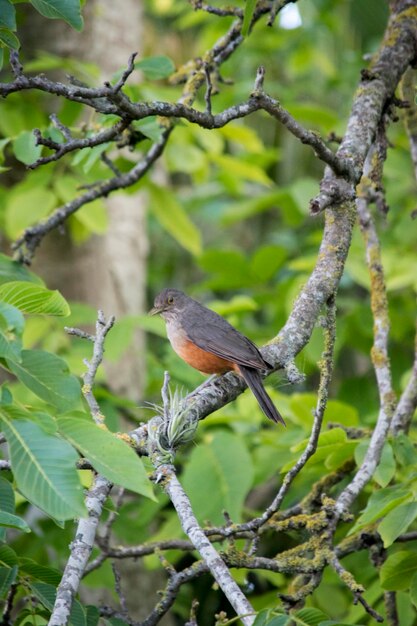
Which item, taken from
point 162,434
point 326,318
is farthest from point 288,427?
point 162,434

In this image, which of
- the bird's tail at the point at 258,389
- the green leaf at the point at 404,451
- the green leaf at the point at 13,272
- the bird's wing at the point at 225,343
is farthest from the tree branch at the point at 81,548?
the green leaf at the point at 404,451

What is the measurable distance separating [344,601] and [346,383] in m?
1.74

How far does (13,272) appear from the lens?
396cm

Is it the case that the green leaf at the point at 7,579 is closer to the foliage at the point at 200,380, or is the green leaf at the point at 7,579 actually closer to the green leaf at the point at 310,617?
the foliage at the point at 200,380

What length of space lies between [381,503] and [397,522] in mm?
146

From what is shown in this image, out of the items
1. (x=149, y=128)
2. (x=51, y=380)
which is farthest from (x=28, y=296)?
(x=149, y=128)

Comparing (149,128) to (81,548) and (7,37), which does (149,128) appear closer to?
(7,37)

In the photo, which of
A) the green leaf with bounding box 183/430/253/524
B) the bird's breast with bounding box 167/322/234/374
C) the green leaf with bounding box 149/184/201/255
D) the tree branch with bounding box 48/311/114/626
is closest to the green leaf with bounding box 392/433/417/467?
the bird's breast with bounding box 167/322/234/374

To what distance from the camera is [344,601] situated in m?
4.86

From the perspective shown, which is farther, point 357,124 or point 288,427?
point 288,427

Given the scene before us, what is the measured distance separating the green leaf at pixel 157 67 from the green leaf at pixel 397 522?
2407mm

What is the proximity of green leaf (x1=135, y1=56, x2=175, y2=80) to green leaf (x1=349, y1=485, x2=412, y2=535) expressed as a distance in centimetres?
228

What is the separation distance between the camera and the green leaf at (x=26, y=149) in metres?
3.96

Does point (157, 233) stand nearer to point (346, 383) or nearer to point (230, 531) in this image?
point (346, 383)
